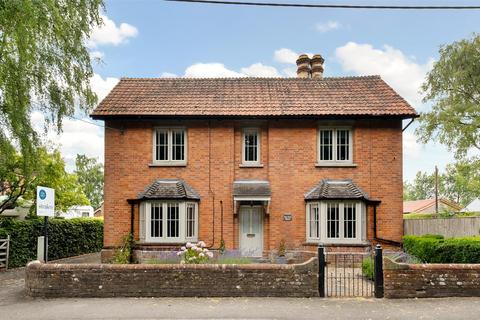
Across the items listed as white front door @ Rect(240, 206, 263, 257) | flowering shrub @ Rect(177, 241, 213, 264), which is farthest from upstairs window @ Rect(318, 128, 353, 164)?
flowering shrub @ Rect(177, 241, 213, 264)

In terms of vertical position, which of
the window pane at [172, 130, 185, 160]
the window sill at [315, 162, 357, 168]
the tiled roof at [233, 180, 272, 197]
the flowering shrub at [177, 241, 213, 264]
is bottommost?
the flowering shrub at [177, 241, 213, 264]

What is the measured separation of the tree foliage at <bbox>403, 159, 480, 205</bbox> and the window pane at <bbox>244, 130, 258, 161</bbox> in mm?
21599

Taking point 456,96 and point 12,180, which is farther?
point 456,96

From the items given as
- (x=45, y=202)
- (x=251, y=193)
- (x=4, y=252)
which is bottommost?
(x=4, y=252)

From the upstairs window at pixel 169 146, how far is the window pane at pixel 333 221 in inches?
247

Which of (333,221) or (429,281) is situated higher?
(333,221)

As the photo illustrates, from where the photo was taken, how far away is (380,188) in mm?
18438

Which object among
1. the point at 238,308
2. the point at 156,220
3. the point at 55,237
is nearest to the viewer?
the point at 238,308

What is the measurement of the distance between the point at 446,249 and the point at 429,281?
11.2 ft

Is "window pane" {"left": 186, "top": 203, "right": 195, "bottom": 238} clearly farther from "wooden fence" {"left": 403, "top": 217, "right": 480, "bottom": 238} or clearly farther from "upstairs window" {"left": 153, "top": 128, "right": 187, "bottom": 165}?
"wooden fence" {"left": 403, "top": 217, "right": 480, "bottom": 238}

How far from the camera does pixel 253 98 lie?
19.8 meters

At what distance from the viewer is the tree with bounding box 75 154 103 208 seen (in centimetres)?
7219

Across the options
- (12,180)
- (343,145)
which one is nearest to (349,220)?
(343,145)

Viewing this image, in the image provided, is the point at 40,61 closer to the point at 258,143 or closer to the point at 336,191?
the point at 258,143
